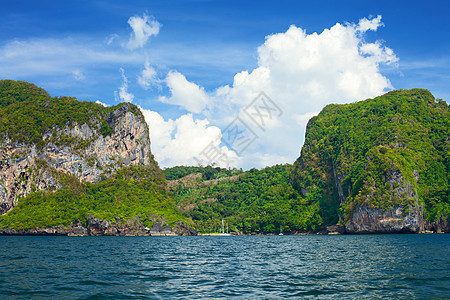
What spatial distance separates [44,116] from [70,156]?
2508 centimetres

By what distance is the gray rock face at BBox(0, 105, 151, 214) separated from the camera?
526 feet

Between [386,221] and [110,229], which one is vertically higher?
[386,221]

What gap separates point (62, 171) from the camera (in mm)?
167750

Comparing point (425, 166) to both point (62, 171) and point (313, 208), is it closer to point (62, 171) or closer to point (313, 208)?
point (313, 208)

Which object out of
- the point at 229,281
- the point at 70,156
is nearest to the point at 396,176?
the point at 229,281

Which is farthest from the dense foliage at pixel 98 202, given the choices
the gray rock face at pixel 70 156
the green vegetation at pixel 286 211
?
the gray rock face at pixel 70 156

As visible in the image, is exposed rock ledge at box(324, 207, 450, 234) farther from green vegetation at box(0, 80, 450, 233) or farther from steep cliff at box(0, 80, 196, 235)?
steep cliff at box(0, 80, 196, 235)

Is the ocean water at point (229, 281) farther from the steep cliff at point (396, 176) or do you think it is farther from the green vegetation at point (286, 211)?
the green vegetation at point (286, 211)

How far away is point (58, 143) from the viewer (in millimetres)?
171000

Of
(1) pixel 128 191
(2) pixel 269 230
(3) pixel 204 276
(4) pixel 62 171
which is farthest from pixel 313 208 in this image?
(3) pixel 204 276

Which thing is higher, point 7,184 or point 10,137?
point 10,137

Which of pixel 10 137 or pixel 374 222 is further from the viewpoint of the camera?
pixel 10 137

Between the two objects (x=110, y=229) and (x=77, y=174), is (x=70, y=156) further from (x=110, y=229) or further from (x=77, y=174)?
(x=110, y=229)

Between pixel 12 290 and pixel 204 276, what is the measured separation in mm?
13267
